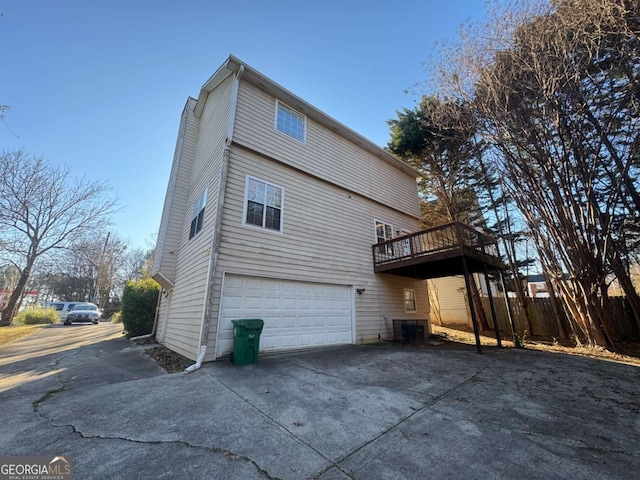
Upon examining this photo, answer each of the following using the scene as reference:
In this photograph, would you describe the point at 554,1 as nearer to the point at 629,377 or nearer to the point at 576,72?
the point at 576,72

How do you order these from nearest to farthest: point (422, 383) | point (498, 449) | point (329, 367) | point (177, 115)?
1. point (498, 449)
2. point (422, 383)
3. point (329, 367)
4. point (177, 115)

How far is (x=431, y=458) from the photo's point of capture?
2.31 m

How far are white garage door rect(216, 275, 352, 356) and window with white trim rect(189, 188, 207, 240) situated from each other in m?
2.44

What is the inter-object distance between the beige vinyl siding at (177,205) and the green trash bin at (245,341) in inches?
185

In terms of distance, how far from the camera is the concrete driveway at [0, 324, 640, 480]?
2.21 meters

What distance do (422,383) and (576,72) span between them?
888cm

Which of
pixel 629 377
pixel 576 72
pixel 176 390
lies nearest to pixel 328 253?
pixel 176 390

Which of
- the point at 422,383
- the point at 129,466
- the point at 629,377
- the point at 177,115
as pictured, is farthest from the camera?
the point at 177,115

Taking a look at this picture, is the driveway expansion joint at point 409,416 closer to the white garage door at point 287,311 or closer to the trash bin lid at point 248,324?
the trash bin lid at point 248,324

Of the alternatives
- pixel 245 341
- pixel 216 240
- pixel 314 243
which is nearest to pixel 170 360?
pixel 245 341

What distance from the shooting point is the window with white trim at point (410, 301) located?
35.4 ft

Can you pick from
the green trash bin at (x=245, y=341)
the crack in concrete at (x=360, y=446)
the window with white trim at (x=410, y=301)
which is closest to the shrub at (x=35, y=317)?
the green trash bin at (x=245, y=341)

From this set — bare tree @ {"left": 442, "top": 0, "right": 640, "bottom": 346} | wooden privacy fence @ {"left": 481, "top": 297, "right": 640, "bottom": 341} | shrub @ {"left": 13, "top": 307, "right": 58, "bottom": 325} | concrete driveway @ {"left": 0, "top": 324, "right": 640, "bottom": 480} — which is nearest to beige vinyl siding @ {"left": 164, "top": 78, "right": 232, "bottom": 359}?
concrete driveway @ {"left": 0, "top": 324, "right": 640, "bottom": 480}

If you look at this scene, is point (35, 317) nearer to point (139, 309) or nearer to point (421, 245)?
point (139, 309)
